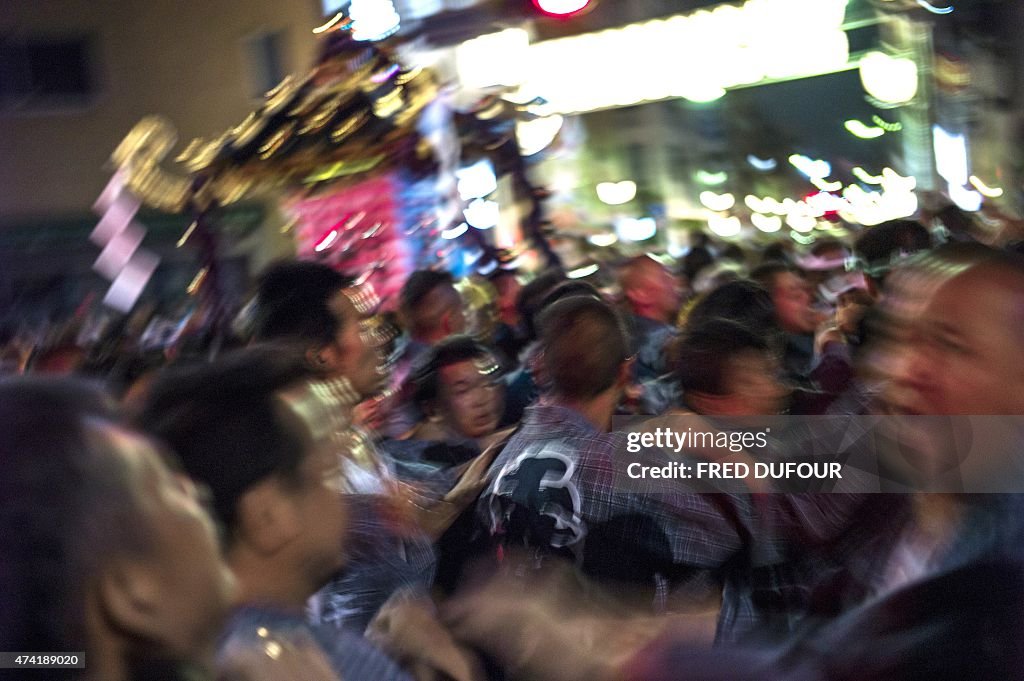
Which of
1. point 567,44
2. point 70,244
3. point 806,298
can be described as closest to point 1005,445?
point 806,298

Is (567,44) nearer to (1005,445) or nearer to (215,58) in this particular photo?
(215,58)

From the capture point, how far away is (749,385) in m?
3.09

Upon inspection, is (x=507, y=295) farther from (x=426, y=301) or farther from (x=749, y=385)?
(x=749, y=385)

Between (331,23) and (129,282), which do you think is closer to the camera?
(129,282)

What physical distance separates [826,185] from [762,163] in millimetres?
6017

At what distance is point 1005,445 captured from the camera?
1775 mm

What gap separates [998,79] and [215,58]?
1500 cm

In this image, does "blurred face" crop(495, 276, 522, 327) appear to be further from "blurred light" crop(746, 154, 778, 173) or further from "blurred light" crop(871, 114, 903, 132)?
"blurred light" crop(746, 154, 778, 173)

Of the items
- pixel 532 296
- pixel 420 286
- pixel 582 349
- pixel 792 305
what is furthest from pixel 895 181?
pixel 582 349

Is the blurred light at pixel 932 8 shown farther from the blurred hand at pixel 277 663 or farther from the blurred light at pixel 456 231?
the blurred hand at pixel 277 663

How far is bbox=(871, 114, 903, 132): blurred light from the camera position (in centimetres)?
2241

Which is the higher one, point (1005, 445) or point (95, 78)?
point (1005, 445)

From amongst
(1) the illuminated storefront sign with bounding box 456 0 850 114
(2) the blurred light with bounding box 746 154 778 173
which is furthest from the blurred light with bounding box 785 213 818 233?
(1) the illuminated storefront sign with bounding box 456 0 850 114

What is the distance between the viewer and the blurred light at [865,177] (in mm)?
23828
